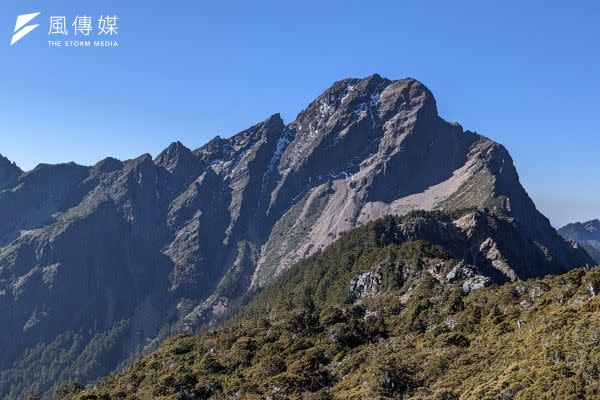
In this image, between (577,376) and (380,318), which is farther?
(380,318)

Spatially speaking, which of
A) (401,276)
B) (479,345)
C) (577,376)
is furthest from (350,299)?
(577,376)

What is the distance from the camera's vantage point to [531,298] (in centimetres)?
8188

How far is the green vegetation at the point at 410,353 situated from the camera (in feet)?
164

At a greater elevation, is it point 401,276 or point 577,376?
point 401,276

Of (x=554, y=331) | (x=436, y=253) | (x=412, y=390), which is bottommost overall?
(x=412, y=390)

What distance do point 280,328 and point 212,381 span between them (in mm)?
21836

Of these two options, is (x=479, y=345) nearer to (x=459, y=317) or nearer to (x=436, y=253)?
(x=459, y=317)

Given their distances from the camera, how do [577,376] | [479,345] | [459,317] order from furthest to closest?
[459,317] → [479,345] → [577,376]

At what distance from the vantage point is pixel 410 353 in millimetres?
72875

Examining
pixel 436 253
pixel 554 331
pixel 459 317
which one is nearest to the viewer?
pixel 554 331

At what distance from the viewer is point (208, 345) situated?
11031 centimetres

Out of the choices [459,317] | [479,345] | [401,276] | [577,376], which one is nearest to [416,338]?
[459,317]

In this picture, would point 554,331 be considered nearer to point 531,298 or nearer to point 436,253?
point 531,298

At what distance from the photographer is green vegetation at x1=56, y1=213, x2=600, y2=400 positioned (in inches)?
1966
